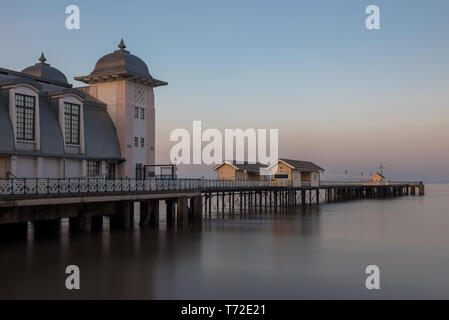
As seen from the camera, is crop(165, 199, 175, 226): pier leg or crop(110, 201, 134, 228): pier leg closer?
crop(110, 201, 134, 228): pier leg

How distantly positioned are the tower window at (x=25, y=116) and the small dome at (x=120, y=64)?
296 inches

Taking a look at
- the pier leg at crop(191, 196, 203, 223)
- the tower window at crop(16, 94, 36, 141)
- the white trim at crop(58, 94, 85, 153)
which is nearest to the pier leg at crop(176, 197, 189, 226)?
the pier leg at crop(191, 196, 203, 223)

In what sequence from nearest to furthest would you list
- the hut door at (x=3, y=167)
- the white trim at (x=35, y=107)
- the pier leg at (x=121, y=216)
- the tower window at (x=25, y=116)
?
the hut door at (x=3, y=167) → the white trim at (x=35, y=107) → the tower window at (x=25, y=116) → the pier leg at (x=121, y=216)

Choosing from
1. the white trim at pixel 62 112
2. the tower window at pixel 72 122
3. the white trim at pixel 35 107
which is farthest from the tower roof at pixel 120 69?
the white trim at pixel 35 107

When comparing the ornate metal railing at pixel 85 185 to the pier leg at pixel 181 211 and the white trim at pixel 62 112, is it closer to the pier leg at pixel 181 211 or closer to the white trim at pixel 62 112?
the pier leg at pixel 181 211

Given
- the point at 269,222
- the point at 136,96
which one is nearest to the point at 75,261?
the point at 136,96

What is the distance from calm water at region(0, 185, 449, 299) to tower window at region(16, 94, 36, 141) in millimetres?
5307

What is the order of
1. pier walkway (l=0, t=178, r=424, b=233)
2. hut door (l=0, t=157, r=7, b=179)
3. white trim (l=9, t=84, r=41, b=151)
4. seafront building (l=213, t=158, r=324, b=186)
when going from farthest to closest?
seafront building (l=213, t=158, r=324, b=186) → white trim (l=9, t=84, r=41, b=151) → hut door (l=0, t=157, r=7, b=179) → pier walkway (l=0, t=178, r=424, b=233)

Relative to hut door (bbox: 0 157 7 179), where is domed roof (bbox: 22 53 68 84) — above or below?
above

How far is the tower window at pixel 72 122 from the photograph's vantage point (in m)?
24.9

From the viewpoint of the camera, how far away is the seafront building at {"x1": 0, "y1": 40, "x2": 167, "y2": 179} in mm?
21734

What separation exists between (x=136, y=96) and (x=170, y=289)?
1931 cm

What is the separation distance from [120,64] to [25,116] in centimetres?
876

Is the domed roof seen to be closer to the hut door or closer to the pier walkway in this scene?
the pier walkway
